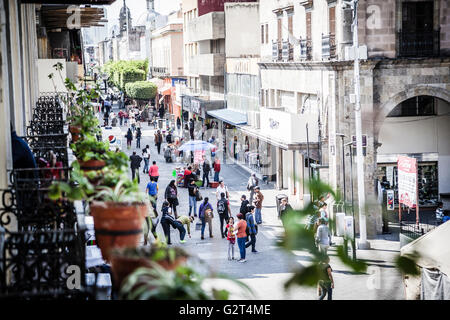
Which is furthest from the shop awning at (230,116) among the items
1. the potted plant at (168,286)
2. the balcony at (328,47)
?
the potted plant at (168,286)

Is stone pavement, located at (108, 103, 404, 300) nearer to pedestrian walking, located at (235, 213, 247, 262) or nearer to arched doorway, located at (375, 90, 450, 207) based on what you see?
pedestrian walking, located at (235, 213, 247, 262)

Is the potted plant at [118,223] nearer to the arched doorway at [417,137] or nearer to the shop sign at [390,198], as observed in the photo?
the shop sign at [390,198]

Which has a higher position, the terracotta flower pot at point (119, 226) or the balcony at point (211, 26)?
the balcony at point (211, 26)

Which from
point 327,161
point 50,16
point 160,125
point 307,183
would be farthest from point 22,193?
point 160,125

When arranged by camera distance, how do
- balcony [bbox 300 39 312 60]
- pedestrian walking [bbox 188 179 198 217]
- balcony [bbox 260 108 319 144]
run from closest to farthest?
pedestrian walking [bbox 188 179 198 217] → balcony [bbox 260 108 319 144] → balcony [bbox 300 39 312 60]

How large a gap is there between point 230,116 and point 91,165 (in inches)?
1615

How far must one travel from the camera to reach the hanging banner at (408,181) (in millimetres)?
23938

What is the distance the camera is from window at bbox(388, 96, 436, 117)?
2927 centimetres

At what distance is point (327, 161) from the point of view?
29.8 m

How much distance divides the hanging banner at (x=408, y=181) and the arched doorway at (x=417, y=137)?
4.11 m

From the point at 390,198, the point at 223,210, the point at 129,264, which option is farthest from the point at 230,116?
the point at 129,264

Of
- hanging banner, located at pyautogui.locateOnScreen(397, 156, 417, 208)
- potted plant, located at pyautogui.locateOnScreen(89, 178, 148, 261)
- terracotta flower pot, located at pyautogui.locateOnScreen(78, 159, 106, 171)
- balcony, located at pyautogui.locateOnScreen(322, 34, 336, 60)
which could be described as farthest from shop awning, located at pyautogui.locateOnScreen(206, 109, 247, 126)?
potted plant, located at pyautogui.locateOnScreen(89, 178, 148, 261)

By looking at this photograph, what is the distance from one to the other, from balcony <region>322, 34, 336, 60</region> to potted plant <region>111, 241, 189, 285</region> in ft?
81.4

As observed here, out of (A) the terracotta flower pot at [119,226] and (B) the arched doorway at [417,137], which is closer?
(A) the terracotta flower pot at [119,226]
